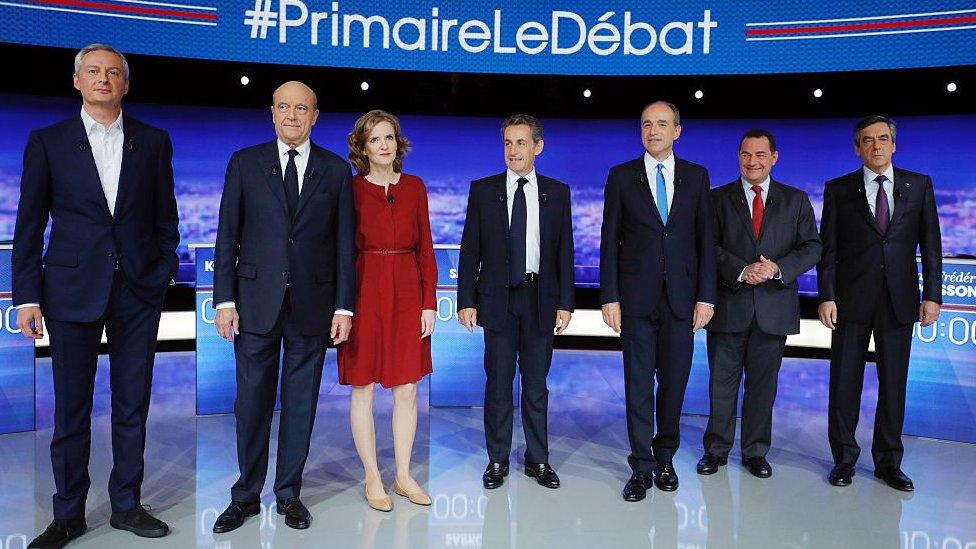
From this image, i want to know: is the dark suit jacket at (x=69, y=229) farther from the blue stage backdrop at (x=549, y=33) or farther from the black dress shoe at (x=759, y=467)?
the blue stage backdrop at (x=549, y=33)

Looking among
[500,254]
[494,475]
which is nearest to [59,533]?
[494,475]

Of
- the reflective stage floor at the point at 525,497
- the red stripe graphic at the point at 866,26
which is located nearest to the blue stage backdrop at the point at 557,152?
the red stripe graphic at the point at 866,26

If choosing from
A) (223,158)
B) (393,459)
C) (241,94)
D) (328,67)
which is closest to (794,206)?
(393,459)

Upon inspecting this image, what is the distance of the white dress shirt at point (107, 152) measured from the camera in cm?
291

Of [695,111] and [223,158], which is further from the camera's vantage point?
[223,158]

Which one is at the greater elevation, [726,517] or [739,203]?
[739,203]

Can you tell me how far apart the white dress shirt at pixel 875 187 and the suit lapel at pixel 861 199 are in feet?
0.08

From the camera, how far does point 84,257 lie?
113 inches

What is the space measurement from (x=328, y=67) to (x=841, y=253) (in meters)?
4.44

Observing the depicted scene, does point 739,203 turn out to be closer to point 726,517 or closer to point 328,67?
point 726,517

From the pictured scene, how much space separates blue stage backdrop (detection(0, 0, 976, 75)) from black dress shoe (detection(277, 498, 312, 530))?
13.7 ft

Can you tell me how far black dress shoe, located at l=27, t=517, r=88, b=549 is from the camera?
2.88 metres

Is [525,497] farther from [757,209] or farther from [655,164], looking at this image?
[757,209]

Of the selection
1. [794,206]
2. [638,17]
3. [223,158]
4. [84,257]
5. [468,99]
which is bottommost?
[84,257]
